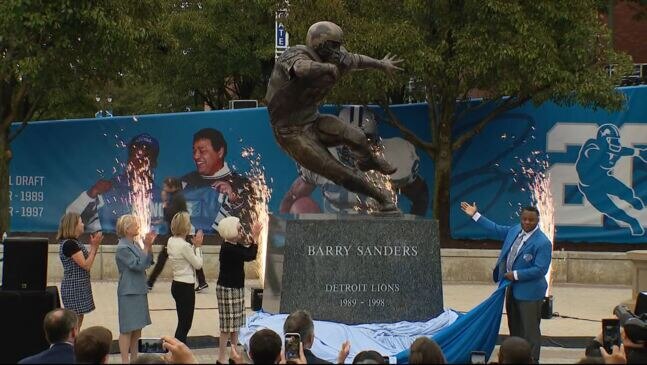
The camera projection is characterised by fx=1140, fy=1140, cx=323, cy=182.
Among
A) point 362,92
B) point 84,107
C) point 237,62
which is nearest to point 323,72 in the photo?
point 362,92

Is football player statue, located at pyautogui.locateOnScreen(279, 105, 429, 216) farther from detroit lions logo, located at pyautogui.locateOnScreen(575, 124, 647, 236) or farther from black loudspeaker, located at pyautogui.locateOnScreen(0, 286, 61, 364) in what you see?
black loudspeaker, located at pyautogui.locateOnScreen(0, 286, 61, 364)

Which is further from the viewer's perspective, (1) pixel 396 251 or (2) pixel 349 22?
(2) pixel 349 22

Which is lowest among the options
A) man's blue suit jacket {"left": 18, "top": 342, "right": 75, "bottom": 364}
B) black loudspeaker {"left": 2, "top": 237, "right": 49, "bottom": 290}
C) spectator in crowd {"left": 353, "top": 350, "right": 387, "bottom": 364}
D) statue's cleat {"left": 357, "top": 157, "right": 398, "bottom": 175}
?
man's blue suit jacket {"left": 18, "top": 342, "right": 75, "bottom": 364}

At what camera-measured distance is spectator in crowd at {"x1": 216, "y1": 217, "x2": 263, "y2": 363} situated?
10578mm

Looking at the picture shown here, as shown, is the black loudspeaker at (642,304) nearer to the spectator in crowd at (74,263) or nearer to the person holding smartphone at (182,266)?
the person holding smartphone at (182,266)

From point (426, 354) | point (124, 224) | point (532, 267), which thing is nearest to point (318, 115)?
point (124, 224)

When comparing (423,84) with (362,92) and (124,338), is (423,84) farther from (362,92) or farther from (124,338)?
(124,338)

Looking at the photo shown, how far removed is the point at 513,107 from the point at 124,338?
12059 millimetres

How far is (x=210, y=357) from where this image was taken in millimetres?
11102

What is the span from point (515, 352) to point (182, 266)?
5.48 meters

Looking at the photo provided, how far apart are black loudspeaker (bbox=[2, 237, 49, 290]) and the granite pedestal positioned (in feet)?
7.06

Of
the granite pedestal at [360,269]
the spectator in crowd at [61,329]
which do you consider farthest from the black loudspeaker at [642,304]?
the spectator in crowd at [61,329]

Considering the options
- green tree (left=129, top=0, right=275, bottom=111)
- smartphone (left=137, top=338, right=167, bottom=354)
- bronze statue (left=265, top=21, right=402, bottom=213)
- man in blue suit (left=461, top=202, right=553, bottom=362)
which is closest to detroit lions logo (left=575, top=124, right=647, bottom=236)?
green tree (left=129, top=0, right=275, bottom=111)

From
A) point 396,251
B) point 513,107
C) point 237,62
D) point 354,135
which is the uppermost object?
point 237,62
